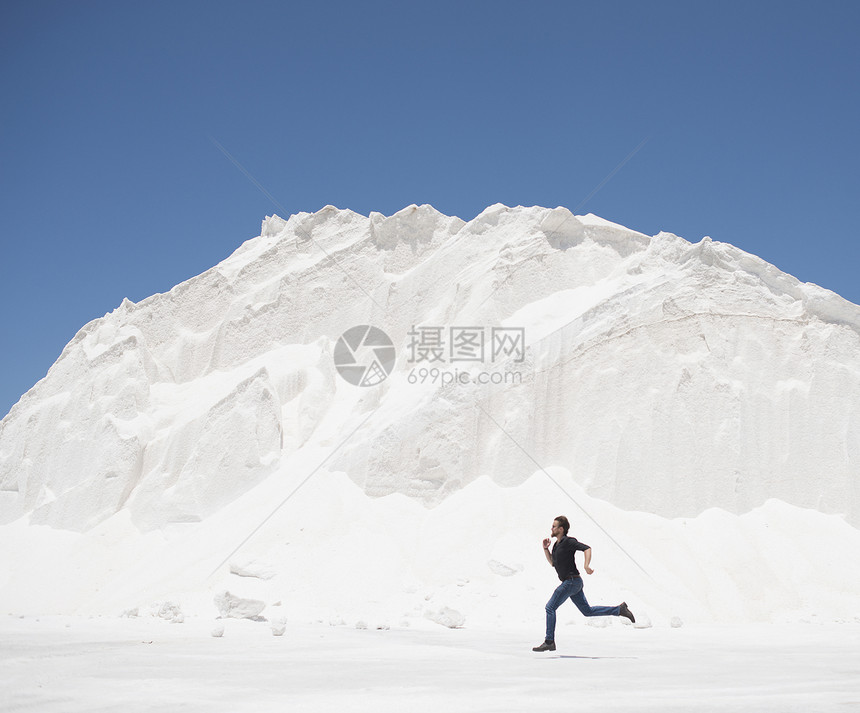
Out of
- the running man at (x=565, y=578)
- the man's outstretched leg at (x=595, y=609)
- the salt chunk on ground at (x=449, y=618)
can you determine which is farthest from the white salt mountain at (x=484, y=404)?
the running man at (x=565, y=578)

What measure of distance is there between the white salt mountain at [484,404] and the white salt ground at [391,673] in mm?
7322

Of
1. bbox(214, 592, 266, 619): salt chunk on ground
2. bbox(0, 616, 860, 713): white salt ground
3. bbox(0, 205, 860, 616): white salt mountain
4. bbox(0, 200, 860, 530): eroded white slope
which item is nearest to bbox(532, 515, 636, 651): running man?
bbox(0, 616, 860, 713): white salt ground

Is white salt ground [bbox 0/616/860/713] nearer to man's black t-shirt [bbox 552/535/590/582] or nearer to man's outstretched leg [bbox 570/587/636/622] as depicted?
man's outstretched leg [bbox 570/587/636/622]

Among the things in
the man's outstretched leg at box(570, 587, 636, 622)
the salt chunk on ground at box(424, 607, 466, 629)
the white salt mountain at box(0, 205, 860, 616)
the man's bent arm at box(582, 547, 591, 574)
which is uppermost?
the white salt mountain at box(0, 205, 860, 616)

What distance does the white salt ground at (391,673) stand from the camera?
3.87 metres

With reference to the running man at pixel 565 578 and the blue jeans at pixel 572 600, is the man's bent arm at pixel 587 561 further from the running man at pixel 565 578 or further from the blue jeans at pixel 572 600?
the blue jeans at pixel 572 600

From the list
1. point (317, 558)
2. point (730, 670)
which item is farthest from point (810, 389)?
point (730, 670)

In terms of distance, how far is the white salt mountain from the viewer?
16.6 m

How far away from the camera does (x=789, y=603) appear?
13.5m

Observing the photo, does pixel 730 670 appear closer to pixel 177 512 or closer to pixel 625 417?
pixel 625 417

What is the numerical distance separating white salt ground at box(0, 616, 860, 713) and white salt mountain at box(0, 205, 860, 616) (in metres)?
7.32

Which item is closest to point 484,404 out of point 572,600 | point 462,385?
point 462,385

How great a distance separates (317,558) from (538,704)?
1228 centimetres

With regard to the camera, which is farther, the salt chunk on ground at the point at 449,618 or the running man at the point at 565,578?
the salt chunk on ground at the point at 449,618
